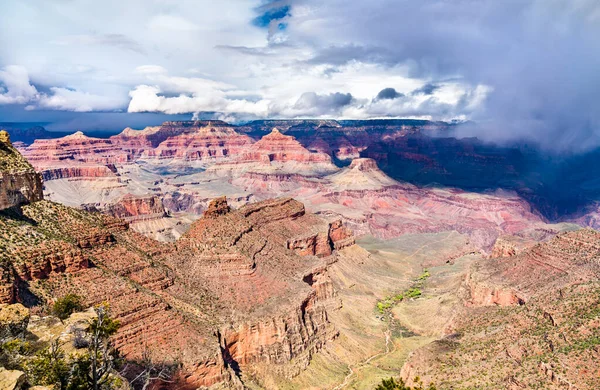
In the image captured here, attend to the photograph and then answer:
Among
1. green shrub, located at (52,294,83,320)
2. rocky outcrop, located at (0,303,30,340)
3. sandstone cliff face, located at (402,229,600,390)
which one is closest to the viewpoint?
rocky outcrop, located at (0,303,30,340)

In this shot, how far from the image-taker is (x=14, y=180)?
5084 cm

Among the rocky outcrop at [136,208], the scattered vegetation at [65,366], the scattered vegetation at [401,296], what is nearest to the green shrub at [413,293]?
Result: the scattered vegetation at [401,296]

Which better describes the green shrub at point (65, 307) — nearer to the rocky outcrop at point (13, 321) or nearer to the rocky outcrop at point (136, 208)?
the rocky outcrop at point (13, 321)

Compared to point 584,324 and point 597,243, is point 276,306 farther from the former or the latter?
point 597,243

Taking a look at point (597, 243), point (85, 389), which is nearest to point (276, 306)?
point (85, 389)

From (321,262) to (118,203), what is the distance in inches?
4350

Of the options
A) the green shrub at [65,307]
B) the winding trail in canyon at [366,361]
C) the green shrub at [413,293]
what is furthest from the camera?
the green shrub at [413,293]

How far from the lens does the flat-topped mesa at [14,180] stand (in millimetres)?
49750

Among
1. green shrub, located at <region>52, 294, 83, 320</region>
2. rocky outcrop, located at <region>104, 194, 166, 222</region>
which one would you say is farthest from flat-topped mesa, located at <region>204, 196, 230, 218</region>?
rocky outcrop, located at <region>104, 194, 166, 222</region>

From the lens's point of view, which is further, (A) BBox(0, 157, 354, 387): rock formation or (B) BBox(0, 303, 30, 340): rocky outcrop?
(A) BBox(0, 157, 354, 387): rock formation

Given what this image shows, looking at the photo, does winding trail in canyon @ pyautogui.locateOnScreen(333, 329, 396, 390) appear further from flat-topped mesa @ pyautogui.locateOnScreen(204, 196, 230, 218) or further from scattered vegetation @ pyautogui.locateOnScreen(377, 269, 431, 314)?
flat-topped mesa @ pyautogui.locateOnScreen(204, 196, 230, 218)

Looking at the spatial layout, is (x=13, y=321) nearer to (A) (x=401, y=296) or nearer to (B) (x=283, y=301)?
(B) (x=283, y=301)

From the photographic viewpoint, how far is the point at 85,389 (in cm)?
2336

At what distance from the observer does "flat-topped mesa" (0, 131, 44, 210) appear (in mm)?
49750
